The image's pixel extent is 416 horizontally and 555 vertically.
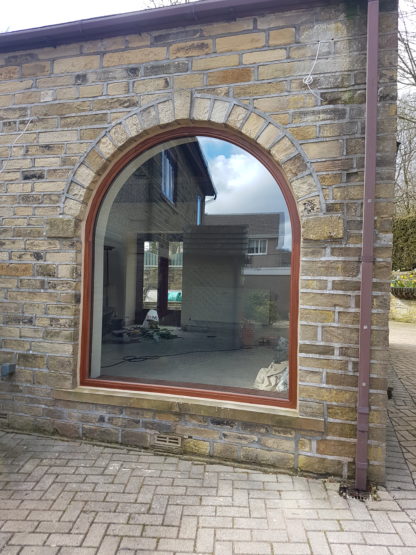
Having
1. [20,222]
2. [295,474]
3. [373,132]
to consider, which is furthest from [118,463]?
[373,132]

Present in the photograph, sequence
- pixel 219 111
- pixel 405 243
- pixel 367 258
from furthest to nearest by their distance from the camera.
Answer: pixel 405 243 < pixel 219 111 < pixel 367 258

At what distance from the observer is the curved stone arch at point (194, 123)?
2.60m

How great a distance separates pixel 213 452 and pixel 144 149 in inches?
106

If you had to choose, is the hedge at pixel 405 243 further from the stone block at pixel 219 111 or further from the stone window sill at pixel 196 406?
the stone window sill at pixel 196 406

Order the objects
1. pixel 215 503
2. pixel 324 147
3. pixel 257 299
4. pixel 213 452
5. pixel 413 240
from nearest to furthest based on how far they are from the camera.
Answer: pixel 215 503, pixel 324 147, pixel 213 452, pixel 257 299, pixel 413 240

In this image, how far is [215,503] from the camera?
2256mm

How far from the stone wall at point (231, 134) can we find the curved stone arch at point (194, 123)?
0.01 metres

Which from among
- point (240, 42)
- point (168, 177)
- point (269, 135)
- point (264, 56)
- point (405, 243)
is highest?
point (405, 243)

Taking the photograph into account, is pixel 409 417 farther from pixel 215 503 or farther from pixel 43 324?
pixel 43 324

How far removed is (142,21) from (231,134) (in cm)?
117

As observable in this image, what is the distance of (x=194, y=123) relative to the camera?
290 centimetres

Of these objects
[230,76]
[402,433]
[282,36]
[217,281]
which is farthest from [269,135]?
[217,281]

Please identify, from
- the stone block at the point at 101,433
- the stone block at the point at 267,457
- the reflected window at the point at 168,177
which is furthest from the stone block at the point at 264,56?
the stone block at the point at 101,433

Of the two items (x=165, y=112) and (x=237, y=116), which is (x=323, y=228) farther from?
(x=165, y=112)
